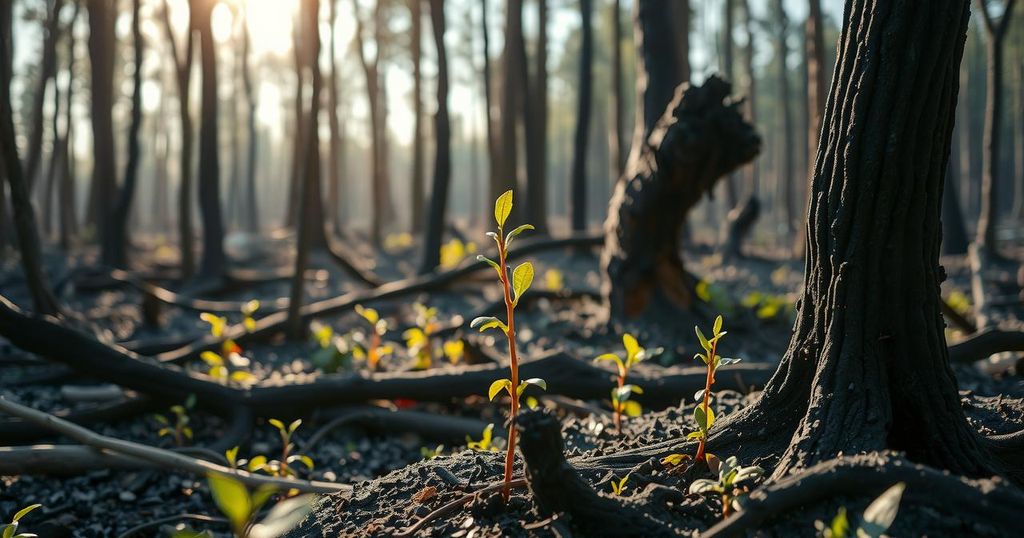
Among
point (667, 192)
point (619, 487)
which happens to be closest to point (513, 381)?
point (619, 487)

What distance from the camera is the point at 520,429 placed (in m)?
1.68

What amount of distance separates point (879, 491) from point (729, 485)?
0.34 metres

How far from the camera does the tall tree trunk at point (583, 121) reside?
12.8 m

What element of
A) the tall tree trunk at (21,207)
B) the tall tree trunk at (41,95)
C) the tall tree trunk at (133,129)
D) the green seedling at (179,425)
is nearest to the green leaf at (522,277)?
the green seedling at (179,425)

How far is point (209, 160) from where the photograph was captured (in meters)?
9.89

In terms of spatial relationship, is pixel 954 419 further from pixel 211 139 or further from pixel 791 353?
pixel 211 139

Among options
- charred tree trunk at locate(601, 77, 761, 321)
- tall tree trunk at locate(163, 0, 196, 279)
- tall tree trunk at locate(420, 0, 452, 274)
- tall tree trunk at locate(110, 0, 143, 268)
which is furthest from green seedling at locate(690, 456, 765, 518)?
tall tree trunk at locate(163, 0, 196, 279)

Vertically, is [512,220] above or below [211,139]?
below

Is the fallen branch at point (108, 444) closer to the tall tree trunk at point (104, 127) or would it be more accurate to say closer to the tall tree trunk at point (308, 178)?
the tall tree trunk at point (308, 178)

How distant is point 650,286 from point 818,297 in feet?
13.6

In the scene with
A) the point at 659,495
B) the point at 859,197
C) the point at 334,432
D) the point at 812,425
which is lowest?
the point at 334,432

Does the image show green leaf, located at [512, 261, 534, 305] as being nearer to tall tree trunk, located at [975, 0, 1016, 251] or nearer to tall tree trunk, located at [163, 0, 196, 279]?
tall tree trunk, located at [163, 0, 196, 279]

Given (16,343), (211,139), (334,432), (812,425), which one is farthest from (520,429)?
(211,139)

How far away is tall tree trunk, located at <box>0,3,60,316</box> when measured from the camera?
4488 mm
